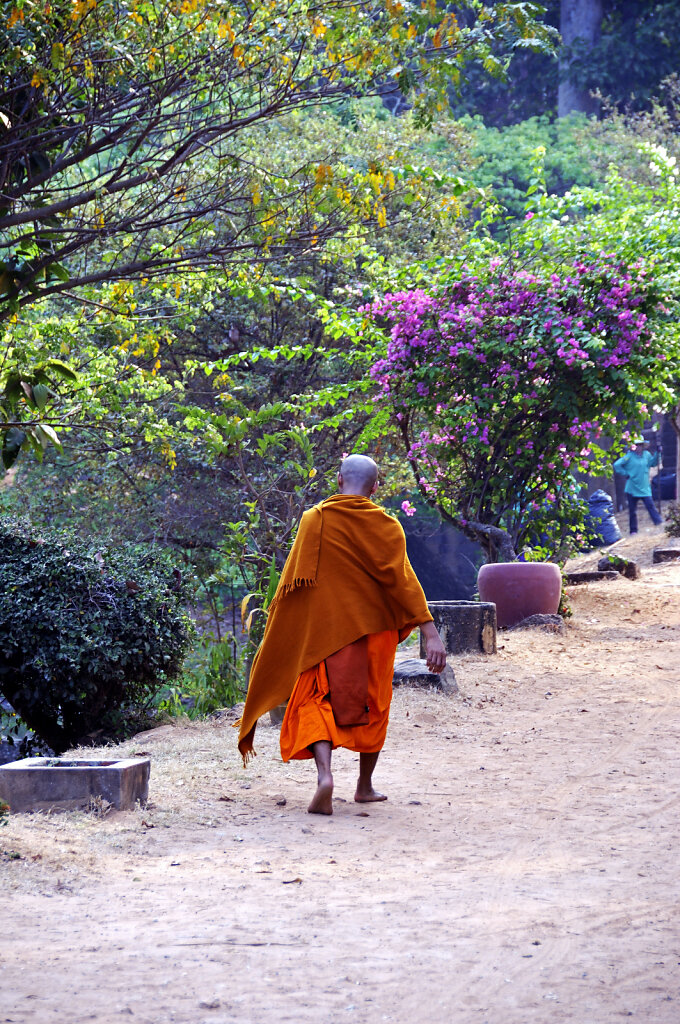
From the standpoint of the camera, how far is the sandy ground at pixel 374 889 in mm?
2906

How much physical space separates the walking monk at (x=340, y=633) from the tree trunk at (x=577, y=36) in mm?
26774

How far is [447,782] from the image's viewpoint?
6.11 metres

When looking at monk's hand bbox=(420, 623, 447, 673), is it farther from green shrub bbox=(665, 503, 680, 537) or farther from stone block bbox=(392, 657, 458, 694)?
green shrub bbox=(665, 503, 680, 537)

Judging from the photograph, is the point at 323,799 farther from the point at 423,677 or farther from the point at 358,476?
the point at 423,677

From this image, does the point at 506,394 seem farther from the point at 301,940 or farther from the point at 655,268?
the point at 301,940

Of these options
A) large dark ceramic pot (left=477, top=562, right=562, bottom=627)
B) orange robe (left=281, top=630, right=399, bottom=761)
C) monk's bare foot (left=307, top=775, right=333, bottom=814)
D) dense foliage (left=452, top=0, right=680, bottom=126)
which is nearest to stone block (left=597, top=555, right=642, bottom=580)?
large dark ceramic pot (left=477, top=562, right=562, bottom=627)

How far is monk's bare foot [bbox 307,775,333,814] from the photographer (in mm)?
5156

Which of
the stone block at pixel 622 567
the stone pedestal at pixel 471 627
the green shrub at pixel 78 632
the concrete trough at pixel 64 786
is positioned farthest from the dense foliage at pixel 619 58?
the concrete trough at pixel 64 786

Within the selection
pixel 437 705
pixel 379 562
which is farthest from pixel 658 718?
pixel 379 562

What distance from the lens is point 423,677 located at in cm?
845

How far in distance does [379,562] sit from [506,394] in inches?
271

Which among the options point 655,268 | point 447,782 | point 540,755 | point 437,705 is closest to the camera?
point 447,782

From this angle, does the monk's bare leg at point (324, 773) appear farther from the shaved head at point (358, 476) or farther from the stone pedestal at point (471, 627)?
the stone pedestal at point (471, 627)

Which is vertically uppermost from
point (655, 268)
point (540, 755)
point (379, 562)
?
point (655, 268)
